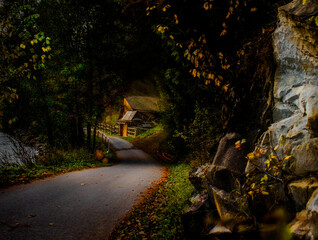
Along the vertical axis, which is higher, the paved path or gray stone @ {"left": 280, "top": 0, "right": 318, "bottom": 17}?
gray stone @ {"left": 280, "top": 0, "right": 318, "bottom": 17}

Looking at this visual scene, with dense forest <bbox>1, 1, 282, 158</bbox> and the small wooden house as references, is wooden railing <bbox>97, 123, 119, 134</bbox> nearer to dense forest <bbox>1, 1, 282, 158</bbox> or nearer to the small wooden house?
the small wooden house

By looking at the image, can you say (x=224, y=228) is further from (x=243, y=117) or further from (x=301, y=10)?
(x=301, y=10)

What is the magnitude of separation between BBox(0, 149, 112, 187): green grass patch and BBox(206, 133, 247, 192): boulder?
695 centimetres

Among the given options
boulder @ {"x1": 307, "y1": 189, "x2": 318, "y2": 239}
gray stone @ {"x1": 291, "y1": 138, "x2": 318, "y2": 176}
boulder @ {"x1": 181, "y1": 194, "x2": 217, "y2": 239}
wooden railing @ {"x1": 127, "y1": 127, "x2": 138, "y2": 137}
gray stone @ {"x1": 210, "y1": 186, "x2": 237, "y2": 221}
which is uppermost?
gray stone @ {"x1": 291, "y1": 138, "x2": 318, "y2": 176}

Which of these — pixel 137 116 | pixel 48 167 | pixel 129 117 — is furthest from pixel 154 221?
pixel 137 116

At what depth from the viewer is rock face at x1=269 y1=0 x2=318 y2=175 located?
7.17 ft

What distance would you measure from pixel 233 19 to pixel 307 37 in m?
2.51

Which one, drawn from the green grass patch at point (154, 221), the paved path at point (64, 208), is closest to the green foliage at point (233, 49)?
the green grass patch at point (154, 221)

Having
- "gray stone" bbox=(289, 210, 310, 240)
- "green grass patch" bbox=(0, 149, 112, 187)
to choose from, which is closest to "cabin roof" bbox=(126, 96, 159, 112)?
"green grass patch" bbox=(0, 149, 112, 187)

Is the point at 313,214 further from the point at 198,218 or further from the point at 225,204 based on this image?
the point at 198,218

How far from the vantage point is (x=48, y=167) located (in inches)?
356

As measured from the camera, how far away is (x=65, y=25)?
11.8 m

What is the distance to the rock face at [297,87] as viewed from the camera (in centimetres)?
219

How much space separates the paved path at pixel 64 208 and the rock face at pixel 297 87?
13.0 ft
